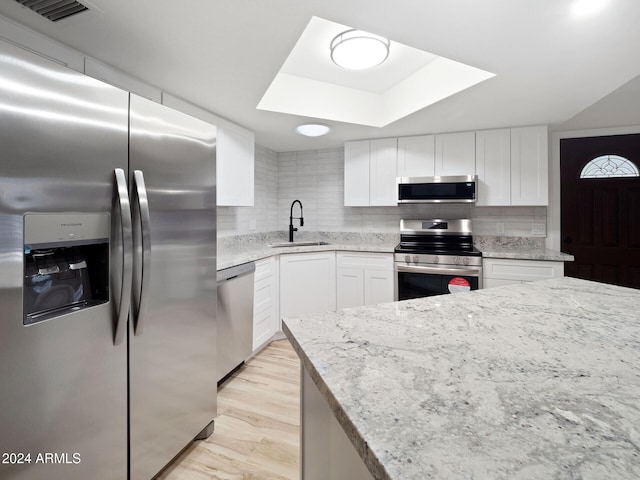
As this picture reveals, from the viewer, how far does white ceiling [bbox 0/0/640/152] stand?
133 centimetres

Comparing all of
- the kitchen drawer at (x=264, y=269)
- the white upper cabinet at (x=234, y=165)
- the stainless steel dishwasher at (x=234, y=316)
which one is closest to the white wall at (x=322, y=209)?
the white upper cabinet at (x=234, y=165)

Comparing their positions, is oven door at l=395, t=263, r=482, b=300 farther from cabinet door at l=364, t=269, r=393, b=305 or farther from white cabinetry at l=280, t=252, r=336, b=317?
white cabinetry at l=280, t=252, r=336, b=317

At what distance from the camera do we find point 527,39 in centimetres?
154

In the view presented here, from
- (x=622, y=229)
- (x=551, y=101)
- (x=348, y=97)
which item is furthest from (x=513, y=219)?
(x=348, y=97)

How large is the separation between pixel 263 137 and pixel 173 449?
9.39 ft

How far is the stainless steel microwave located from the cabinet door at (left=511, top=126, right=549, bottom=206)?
402 millimetres

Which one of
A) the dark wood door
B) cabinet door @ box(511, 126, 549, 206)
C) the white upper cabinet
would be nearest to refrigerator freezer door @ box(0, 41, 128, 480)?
the white upper cabinet

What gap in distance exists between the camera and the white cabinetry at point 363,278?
3.15 meters

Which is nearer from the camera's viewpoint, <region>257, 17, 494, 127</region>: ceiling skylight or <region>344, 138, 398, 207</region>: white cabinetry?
<region>257, 17, 494, 127</region>: ceiling skylight

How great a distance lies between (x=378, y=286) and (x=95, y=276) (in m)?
2.51

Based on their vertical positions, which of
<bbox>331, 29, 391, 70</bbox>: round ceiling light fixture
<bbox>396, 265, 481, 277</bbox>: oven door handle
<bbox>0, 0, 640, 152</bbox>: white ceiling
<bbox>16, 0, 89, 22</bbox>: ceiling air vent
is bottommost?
<bbox>396, 265, 481, 277</bbox>: oven door handle

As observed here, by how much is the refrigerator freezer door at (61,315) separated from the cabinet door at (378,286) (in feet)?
7.76

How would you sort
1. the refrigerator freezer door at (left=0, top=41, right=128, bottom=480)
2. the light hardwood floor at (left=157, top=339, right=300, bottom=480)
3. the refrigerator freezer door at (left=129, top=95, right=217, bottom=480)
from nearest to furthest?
the refrigerator freezer door at (left=0, top=41, right=128, bottom=480) → the refrigerator freezer door at (left=129, top=95, right=217, bottom=480) → the light hardwood floor at (left=157, top=339, right=300, bottom=480)

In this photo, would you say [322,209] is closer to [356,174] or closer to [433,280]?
[356,174]
